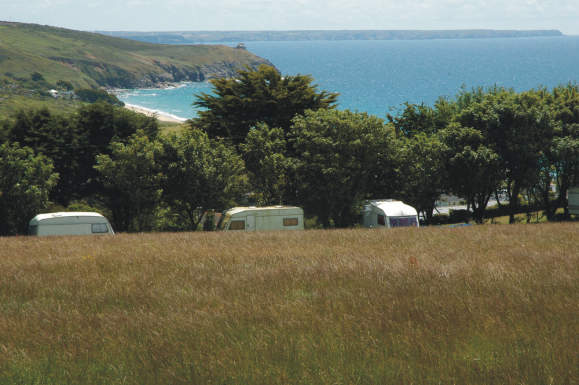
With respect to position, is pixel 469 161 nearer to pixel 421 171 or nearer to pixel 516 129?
pixel 421 171

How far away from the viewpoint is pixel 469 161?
35.3m

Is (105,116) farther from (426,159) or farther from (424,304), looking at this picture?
(424,304)

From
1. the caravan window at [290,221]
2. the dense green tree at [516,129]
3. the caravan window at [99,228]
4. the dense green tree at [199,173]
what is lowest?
the caravan window at [99,228]

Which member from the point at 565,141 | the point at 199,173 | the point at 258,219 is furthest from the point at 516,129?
the point at 199,173

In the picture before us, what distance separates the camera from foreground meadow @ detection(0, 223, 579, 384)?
523cm

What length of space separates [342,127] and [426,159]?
7.10 meters

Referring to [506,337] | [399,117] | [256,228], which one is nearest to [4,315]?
[506,337]

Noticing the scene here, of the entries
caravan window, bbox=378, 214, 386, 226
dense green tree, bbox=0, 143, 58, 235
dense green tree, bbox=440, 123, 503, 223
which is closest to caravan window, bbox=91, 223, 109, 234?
→ dense green tree, bbox=0, 143, 58, 235

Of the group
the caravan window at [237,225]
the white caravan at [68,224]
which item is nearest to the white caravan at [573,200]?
the caravan window at [237,225]

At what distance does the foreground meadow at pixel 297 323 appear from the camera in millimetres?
5230

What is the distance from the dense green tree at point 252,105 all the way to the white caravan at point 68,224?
599 inches

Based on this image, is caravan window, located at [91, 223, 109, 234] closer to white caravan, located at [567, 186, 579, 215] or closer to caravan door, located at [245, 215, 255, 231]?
caravan door, located at [245, 215, 255, 231]

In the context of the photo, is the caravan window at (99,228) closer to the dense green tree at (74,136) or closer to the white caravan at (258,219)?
the white caravan at (258,219)

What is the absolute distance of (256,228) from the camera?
102ft
